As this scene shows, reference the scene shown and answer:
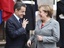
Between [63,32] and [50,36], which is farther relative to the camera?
[63,32]

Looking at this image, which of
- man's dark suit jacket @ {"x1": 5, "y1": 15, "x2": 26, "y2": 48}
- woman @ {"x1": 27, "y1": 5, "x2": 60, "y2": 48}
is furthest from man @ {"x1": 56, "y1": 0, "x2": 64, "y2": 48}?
man's dark suit jacket @ {"x1": 5, "y1": 15, "x2": 26, "y2": 48}

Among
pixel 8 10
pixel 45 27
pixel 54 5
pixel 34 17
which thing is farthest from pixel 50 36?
pixel 54 5

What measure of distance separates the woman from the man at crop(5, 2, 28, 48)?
276mm

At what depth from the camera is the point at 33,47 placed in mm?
5316

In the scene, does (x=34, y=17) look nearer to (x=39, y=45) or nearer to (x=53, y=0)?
(x=53, y=0)

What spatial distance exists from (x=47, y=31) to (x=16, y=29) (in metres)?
0.51

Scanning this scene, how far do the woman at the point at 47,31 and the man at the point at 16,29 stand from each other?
28 centimetres

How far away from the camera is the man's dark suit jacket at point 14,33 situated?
3979 mm

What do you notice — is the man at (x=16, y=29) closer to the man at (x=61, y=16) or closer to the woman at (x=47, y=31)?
the woman at (x=47, y=31)

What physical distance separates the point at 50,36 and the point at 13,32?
578 mm

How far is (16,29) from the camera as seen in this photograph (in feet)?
13.3

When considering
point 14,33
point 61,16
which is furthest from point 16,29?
→ point 61,16

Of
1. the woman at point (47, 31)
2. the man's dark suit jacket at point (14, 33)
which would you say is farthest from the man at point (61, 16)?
the man's dark suit jacket at point (14, 33)

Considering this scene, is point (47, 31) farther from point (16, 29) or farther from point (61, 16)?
point (61, 16)
